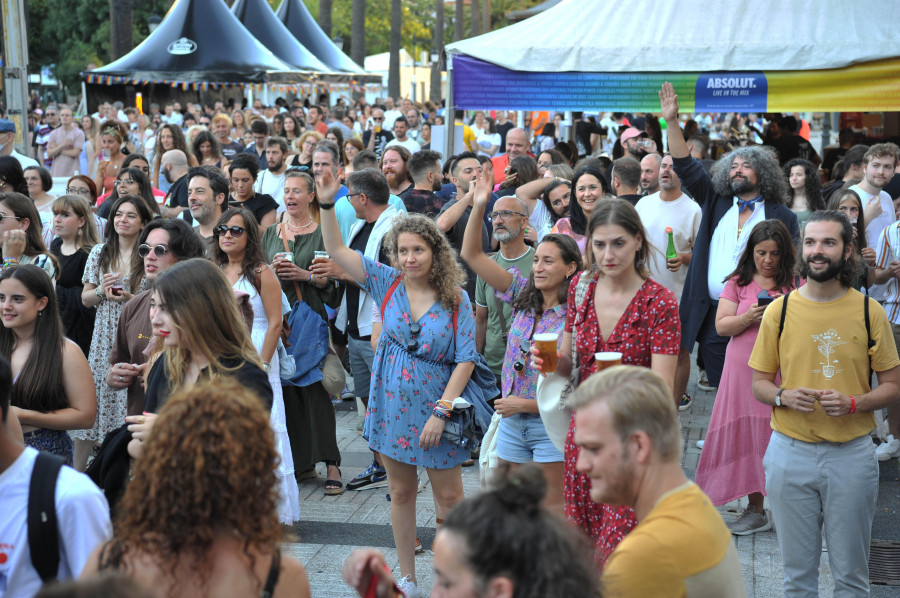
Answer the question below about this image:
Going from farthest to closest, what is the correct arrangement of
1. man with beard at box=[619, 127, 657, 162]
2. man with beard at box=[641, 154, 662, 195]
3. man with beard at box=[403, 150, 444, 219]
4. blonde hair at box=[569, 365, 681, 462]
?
1. man with beard at box=[619, 127, 657, 162]
2. man with beard at box=[403, 150, 444, 219]
3. man with beard at box=[641, 154, 662, 195]
4. blonde hair at box=[569, 365, 681, 462]

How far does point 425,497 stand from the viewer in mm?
6609

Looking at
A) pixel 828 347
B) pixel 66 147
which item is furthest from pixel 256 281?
pixel 66 147

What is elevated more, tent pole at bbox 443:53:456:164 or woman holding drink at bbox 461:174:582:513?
tent pole at bbox 443:53:456:164

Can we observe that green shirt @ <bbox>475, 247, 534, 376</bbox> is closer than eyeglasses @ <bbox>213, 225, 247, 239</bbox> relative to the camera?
No

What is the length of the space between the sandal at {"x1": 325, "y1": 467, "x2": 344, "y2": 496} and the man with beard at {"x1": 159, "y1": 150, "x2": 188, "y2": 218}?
3.55m

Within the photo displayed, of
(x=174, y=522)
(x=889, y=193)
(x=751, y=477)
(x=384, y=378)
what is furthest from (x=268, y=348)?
(x=889, y=193)

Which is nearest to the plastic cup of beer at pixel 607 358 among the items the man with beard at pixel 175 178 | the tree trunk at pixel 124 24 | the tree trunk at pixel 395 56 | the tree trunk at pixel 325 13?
the man with beard at pixel 175 178

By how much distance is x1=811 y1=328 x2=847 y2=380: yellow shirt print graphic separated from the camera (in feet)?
13.5

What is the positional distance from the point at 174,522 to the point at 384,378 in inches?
114

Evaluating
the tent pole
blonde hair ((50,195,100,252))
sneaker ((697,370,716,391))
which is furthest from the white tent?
blonde hair ((50,195,100,252))

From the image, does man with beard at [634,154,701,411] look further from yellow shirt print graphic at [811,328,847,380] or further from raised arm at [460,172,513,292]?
yellow shirt print graphic at [811,328,847,380]

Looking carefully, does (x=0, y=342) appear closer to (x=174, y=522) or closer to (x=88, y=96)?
(x=174, y=522)

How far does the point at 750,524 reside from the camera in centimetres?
591

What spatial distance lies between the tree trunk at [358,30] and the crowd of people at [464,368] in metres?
30.3
